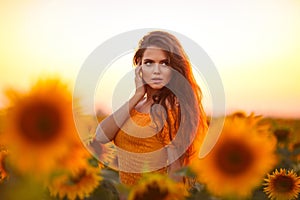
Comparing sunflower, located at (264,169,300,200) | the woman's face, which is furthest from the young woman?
sunflower, located at (264,169,300,200)

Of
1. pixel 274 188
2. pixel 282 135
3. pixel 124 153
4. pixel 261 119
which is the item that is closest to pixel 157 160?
pixel 124 153

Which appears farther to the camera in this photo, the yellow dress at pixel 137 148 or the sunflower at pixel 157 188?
the yellow dress at pixel 137 148

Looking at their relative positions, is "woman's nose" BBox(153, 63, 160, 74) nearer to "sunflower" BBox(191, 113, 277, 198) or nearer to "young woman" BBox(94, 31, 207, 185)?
"young woman" BBox(94, 31, 207, 185)

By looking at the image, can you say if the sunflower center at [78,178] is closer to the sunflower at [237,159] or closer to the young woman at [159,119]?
the sunflower at [237,159]

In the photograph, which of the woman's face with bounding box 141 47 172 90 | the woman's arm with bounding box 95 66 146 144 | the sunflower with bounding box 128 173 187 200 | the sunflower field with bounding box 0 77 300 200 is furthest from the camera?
the woman's arm with bounding box 95 66 146 144

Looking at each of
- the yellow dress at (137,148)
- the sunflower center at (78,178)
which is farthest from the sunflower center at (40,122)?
the yellow dress at (137,148)

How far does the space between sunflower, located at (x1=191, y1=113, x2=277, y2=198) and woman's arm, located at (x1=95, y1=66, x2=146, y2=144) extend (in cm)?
44

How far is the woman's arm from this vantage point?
3.86 feet

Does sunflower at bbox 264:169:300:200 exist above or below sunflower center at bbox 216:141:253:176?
above

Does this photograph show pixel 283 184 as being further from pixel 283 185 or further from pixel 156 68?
pixel 156 68

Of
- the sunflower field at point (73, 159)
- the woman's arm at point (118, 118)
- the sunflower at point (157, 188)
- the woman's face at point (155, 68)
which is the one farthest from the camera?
the woman's arm at point (118, 118)

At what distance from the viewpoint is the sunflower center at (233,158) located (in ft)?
2.32

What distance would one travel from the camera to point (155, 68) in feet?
3.64

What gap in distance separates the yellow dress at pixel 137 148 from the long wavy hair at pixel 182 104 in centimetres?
4
